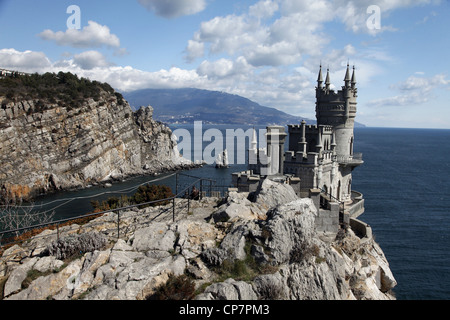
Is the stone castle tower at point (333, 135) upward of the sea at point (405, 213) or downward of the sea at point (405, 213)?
upward

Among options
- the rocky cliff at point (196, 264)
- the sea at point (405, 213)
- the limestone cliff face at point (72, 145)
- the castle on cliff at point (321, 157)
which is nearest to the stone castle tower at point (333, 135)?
the castle on cliff at point (321, 157)

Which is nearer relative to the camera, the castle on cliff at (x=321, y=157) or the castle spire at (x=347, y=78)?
the castle on cliff at (x=321, y=157)

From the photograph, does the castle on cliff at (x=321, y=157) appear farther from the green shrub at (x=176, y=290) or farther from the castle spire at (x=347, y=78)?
the green shrub at (x=176, y=290)

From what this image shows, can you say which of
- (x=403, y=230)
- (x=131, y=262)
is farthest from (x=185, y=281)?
(x=403, y=230)

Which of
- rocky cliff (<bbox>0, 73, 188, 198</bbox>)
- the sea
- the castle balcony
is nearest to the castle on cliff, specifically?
the castle balcony

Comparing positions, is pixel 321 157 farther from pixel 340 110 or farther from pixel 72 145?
pixel 72 145

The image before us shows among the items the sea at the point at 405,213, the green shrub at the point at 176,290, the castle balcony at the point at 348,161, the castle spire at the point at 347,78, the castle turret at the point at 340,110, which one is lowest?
the sea at the point at 405,213
